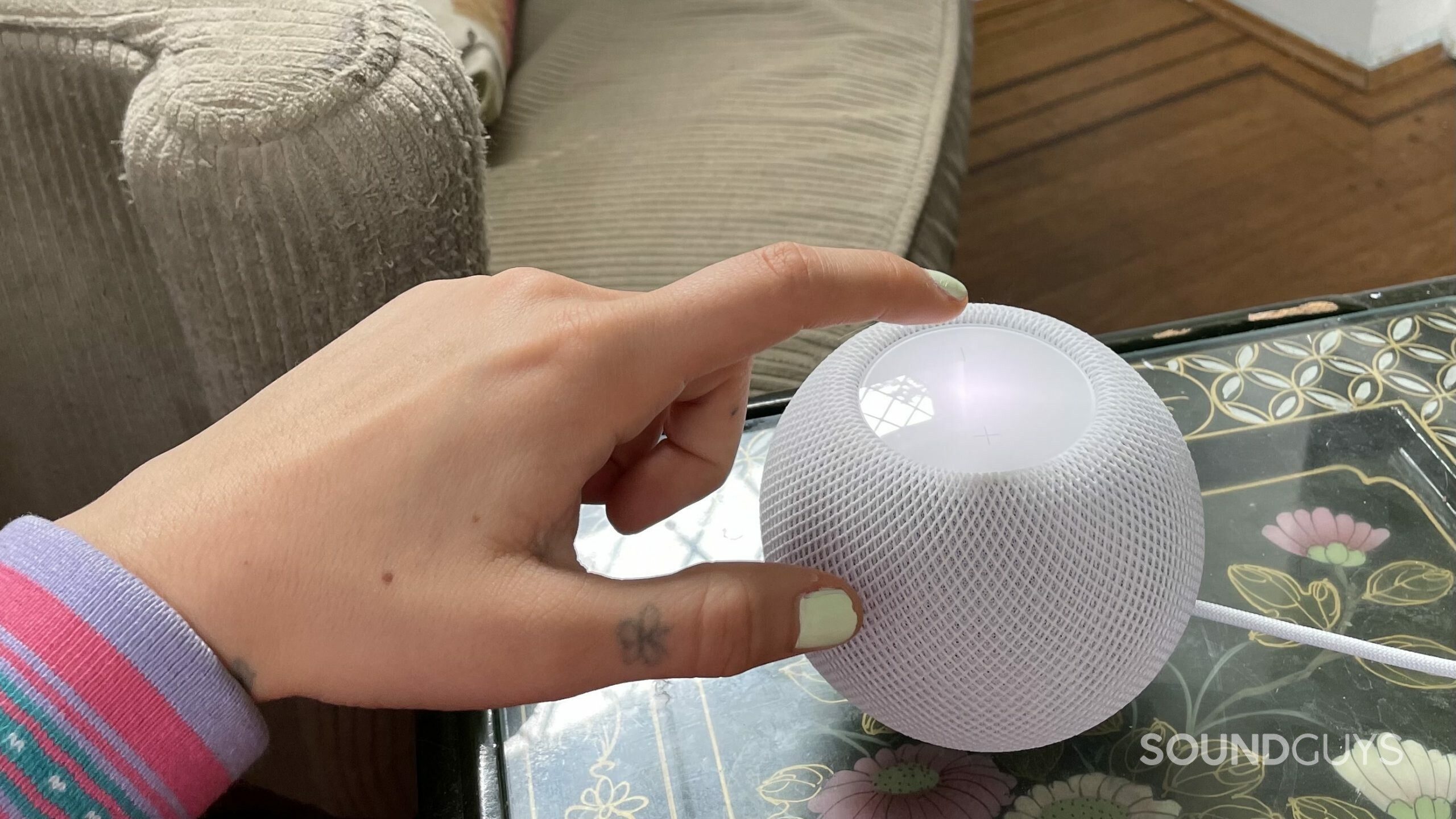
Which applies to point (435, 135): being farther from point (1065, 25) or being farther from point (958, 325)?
Answer: point (1065, 25)

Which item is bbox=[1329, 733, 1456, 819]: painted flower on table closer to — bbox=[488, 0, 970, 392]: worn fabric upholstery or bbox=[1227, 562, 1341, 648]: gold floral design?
bbox=[1227, 562, 1341, 648]: gold floral design

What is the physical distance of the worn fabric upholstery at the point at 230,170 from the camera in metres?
0.63

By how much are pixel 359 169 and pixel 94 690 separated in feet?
1.02

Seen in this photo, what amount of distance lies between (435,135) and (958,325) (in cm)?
32

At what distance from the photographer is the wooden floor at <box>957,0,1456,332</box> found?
→ 4.85 feet

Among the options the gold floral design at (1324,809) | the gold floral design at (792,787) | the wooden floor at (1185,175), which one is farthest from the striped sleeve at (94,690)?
the wooden floor at (1185,175)

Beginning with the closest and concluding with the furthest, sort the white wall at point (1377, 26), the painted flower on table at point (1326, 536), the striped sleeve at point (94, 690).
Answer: the striped sleeve at point (94, 690) < the painted flower on table at point (1326, 536) < the white wall at point (1377, 26)

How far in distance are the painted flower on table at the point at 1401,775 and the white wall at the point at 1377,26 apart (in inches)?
59.1

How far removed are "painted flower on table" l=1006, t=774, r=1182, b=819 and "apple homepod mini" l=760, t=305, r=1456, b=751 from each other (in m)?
0.05

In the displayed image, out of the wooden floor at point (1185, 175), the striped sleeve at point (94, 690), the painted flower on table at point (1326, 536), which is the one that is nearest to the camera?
the striped sleeve at point (94, 690)

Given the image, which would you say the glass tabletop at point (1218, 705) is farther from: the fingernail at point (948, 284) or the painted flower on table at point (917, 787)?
the fingernail at point (948, 284)

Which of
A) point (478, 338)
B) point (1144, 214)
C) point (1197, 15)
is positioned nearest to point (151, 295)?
point (478, 338)

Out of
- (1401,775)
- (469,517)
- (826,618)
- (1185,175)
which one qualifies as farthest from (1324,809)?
(1185,175)

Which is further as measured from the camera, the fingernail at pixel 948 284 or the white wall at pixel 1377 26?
the white wall at pixel 1377 26
